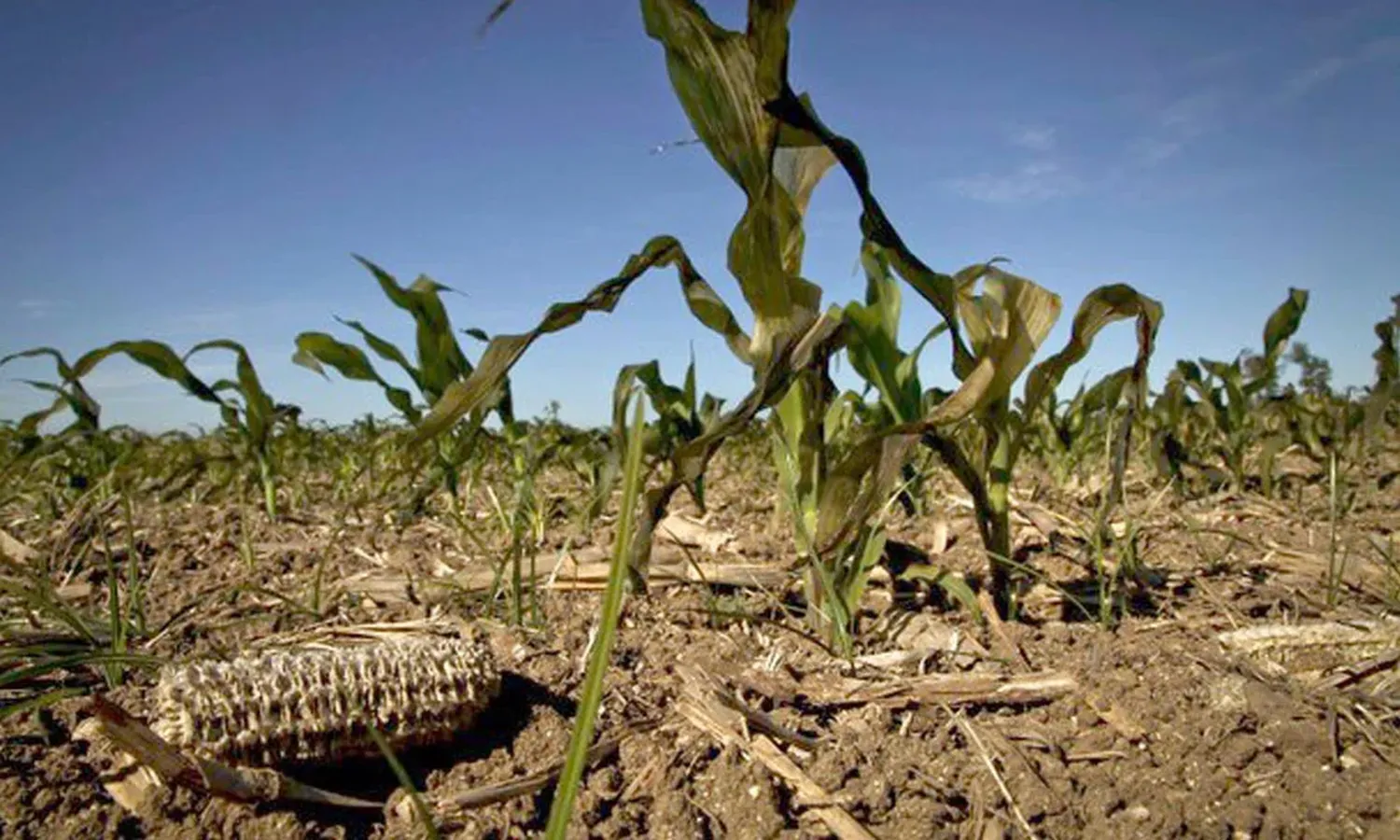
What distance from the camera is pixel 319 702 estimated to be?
42.3 inches

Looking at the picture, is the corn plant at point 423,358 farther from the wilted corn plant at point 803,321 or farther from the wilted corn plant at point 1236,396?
the wilted corn plant at point 1236,396

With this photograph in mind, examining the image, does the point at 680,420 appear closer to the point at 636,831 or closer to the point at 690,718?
the point at 690,718

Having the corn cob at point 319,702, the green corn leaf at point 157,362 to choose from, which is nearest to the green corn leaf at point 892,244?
the corn cob at point 319,702

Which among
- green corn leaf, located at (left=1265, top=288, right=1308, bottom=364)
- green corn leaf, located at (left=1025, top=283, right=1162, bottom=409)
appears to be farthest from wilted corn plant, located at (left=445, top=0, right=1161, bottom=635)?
green corn leaf, located at (left=1265, top=288, right=1308, bottom=364)

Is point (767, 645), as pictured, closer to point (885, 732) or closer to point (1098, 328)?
point (885, 732)

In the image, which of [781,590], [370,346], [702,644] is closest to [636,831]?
[702,644]

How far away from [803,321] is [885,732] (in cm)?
68

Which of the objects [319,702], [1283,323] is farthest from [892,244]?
[1283,323]

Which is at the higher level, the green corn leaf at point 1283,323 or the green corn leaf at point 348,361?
the green corn leaf at point 1283,323

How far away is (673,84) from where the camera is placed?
57.8 inches

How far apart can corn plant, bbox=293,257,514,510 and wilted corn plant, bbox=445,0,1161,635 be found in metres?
1.43

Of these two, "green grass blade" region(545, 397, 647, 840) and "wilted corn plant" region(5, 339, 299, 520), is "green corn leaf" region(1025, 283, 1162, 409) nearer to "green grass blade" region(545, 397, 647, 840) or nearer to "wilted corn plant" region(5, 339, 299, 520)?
"green grass blade" region(545, 397, 647, 840)

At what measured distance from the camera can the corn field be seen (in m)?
1.04

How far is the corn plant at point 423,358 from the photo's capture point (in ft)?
9.44
